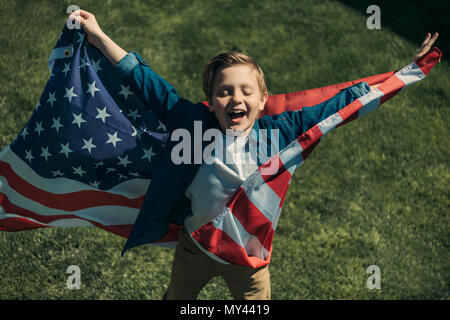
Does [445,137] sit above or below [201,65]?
below

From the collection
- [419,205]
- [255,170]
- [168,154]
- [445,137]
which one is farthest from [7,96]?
[445,137]

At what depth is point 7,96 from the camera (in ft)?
16.3

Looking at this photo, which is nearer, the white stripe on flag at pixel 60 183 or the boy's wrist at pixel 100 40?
the boy's wrist at pixel 100 40

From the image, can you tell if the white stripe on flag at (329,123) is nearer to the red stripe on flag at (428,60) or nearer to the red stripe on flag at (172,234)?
the red stripe on flag at (428,60)

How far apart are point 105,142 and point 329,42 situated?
3917 mm

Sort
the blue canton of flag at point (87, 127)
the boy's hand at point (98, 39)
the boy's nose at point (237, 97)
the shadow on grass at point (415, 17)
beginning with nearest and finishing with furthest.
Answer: the boy's nose at point (237, 97), the boy's hand at point (98, 39), the blue canton of flag at point (87, 127), the shadow on grass at point (415, 17)

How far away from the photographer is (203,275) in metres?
2.90

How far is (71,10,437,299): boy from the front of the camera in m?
2.59

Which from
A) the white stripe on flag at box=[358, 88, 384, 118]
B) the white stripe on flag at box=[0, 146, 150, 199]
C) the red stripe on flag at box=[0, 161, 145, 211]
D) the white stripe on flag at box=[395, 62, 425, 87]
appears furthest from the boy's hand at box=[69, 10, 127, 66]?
the white stripe on flag at box=[395, 62, 425, 87]

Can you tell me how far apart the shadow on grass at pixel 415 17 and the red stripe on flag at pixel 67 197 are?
4.72 meters

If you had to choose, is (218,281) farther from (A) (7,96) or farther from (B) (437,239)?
A: (A) (7,96)

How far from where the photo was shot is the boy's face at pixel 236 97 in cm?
255

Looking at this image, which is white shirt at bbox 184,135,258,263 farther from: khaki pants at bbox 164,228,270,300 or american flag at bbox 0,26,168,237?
american flag at bbox 0,26,168,237

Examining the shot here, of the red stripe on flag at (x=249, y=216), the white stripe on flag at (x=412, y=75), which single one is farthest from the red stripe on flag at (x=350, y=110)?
the red stripe on flag at (x=249, y=216)
